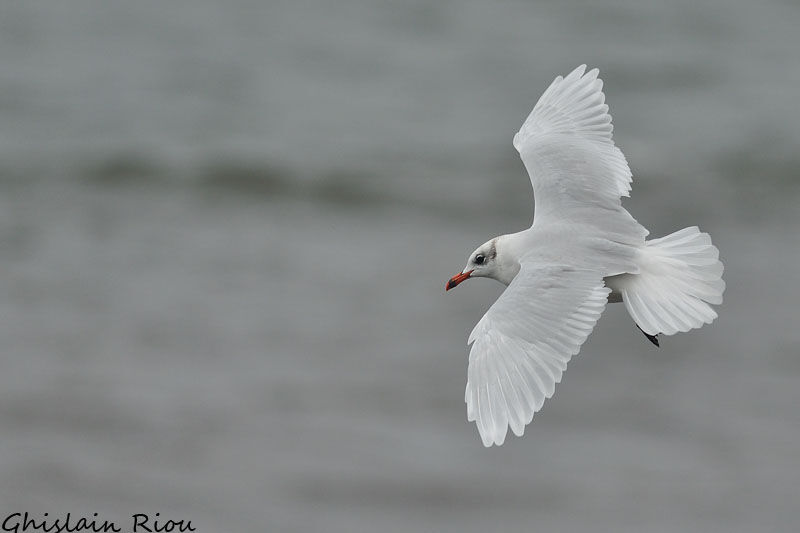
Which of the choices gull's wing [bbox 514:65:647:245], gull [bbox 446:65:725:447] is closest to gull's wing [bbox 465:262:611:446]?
gull [bbox 446:65:725:447]

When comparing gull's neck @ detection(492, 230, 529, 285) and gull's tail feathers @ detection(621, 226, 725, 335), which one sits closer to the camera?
gull's tail feathers @ detection(621, 226, 725, 335)

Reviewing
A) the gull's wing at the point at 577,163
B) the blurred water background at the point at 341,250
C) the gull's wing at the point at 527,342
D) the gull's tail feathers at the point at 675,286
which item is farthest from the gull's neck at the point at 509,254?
the blurred water background at the point at 341,250

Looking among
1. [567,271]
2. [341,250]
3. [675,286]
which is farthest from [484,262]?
[341,250]

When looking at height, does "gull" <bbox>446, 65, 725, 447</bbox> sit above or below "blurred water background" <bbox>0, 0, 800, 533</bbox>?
below

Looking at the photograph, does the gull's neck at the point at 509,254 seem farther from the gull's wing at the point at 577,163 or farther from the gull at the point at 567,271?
the gull's wing at the point at 577,163

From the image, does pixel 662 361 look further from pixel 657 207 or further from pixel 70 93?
pixel 70 93

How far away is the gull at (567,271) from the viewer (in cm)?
475

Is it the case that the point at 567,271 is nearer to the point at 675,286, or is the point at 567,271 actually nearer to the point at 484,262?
the point at 675,286

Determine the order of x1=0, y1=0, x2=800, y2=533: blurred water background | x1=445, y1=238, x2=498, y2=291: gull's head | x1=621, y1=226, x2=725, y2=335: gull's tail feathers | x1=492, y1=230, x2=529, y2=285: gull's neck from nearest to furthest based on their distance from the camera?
x1=621, y1=226, x2=725, y2=335: gull's tail feathers, x1=492, y1=230, x2=529, y2=285: gull's neck, x1=445, y1=238, x2=498, y2=291: gull's head, x1=0, y1=0, x2=800, y2=533: blurred water background

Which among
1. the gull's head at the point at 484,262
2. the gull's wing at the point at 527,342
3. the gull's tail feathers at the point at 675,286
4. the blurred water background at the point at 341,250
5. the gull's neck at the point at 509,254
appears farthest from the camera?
the blurred water background at the point at 341,250

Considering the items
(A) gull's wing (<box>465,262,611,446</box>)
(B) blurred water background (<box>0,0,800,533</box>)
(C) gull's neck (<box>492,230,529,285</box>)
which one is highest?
(B) blurred water background (<box>0,0,800,533</box>)

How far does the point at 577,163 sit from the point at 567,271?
2.90 ft

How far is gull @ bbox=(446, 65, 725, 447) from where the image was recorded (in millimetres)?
4754

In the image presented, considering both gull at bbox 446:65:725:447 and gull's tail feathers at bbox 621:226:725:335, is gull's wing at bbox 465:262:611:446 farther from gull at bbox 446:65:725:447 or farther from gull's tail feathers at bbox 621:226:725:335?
gull's tail feathers at bbox 621:226:725:335
